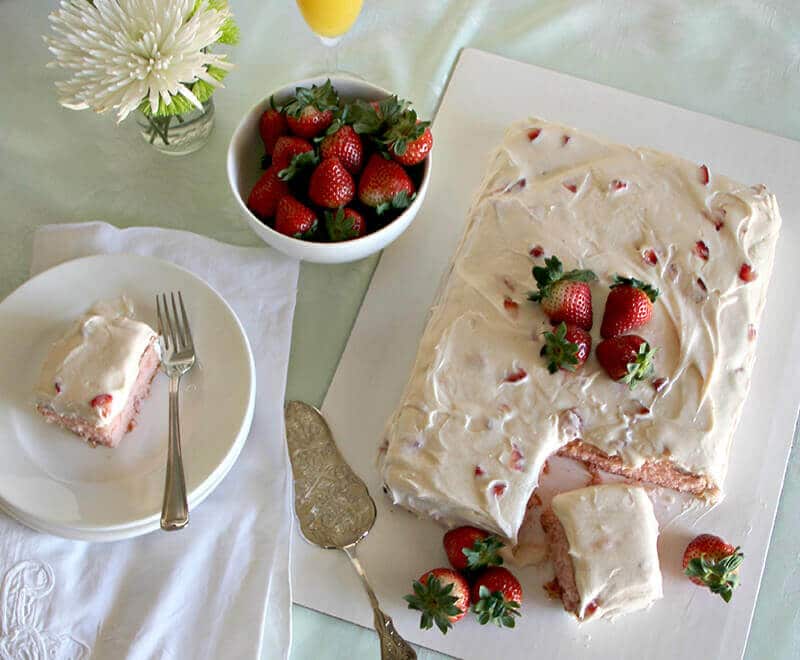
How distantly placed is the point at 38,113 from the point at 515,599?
1412 millimetres

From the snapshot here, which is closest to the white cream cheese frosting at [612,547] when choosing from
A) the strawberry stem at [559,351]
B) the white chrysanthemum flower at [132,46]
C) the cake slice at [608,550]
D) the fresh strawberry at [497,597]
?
the cake slice at [608,550]

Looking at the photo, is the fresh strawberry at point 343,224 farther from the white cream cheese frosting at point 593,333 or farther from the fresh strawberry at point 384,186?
the white cream cheese frosting at point 593,333

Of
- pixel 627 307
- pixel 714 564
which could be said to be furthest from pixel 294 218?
pixel 714 564

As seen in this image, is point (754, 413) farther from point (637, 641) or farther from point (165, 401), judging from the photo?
point (165, 401)

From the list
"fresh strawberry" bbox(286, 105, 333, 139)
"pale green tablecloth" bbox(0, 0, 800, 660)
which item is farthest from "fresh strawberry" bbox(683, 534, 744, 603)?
"fresh strawberry" bbox(286, 105, 333, 139)

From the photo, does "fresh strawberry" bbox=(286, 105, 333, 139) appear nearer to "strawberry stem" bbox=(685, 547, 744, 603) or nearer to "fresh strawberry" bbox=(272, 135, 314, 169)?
"fresh strawberry" bbox=(272, 135, 314, 169)

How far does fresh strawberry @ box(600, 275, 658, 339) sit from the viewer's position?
146cm

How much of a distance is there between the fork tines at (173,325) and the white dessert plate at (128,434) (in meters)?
0.02

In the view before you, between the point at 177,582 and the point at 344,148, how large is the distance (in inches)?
32.3

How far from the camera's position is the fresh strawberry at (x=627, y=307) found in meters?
1.46

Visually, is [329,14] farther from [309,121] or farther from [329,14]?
[309,121]

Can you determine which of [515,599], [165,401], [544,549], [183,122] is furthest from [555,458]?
[183,122]

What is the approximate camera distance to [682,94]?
6.42ft

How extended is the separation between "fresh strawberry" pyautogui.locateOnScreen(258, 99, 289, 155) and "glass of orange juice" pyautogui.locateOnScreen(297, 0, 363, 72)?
18cm
